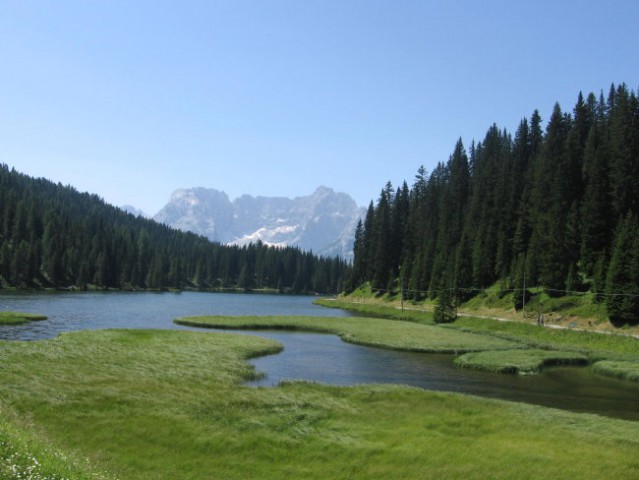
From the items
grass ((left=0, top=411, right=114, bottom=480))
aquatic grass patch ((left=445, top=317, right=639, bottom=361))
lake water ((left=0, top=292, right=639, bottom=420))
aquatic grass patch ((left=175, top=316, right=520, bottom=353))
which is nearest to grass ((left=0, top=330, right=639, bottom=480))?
grass ((left=0, top=411, right=114, bottom=480))

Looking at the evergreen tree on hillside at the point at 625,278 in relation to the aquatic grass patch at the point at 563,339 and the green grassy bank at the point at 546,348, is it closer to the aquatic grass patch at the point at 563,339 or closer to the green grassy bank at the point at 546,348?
the green grassy bank at the point at 546,348

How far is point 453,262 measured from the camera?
140 m

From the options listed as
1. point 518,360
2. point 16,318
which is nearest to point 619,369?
point 518,360

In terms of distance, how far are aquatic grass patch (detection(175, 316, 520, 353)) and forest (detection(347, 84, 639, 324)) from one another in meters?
20.8

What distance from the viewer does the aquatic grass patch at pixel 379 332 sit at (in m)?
73.6

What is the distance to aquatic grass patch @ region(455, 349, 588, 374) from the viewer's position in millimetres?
57938

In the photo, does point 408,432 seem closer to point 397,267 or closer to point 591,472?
point 591,472

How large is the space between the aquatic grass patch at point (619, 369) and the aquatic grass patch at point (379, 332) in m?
14.9

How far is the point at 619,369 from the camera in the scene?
56.4m

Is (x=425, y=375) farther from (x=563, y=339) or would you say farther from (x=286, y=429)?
(x=563, y=339)

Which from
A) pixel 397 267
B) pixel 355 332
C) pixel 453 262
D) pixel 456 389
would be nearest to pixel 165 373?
pixel 456 389

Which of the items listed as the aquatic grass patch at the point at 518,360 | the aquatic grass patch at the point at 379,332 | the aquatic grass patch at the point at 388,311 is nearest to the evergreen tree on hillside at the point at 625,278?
the aquatic grass patch at the point at 518,360

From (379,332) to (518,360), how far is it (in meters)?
28.5

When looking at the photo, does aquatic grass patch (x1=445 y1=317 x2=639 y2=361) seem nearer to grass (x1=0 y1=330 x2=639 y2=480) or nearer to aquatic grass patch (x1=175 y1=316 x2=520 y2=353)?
aquatic grass patch (x1=175 y1=316 x2=520 y2=353)
